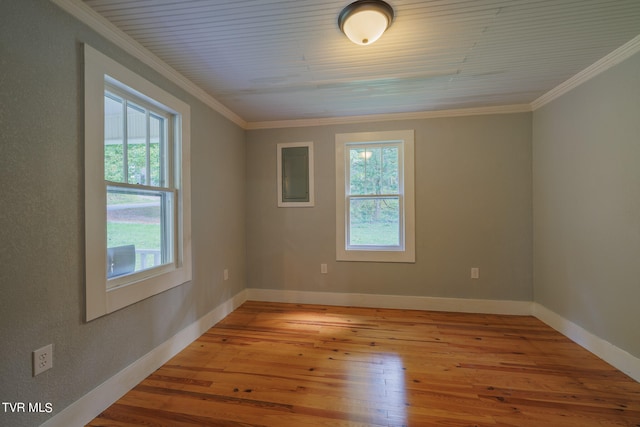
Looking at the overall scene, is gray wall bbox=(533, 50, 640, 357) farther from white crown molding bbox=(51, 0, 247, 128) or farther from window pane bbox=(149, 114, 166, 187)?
window pane bbox=(149, 114, 166, 187)

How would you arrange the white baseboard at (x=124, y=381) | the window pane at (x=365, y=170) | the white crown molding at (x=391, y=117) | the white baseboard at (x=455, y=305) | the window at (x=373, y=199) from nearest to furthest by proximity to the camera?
1. the white baseboard at (x=124, y=381)
2. the white baseboard at (x=455, y=305)
3. the white crown molding at (x=391, y=117)
4. the window at (x=373, y=199)
5. the window pane at (x=365, y=170)

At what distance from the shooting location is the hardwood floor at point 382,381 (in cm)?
162

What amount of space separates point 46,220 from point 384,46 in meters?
2.25

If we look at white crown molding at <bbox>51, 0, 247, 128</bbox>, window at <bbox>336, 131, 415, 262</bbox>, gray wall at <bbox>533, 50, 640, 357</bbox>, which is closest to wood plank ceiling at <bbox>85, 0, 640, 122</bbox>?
white crown molding at <bbox>51, 0, 247, 128</bbox>

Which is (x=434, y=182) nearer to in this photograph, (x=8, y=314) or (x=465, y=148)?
(x=465, y=148)

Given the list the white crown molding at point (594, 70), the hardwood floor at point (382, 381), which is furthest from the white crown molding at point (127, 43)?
the white crown molding at point (594, 70)

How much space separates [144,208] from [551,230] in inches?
148

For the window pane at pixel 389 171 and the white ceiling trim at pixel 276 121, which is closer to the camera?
the white ceiling trim at pixel 276 121

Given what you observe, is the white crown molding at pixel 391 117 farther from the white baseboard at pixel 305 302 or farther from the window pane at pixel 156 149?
the white baseboard at pixel 305 302

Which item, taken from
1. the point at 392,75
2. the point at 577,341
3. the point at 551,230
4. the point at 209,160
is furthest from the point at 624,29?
the point at 209,160

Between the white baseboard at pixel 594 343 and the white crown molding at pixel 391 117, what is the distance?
7.20ft

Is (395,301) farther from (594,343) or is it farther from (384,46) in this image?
(384,46)

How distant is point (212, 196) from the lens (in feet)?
9.57

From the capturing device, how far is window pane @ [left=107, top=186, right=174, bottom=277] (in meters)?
1.84
